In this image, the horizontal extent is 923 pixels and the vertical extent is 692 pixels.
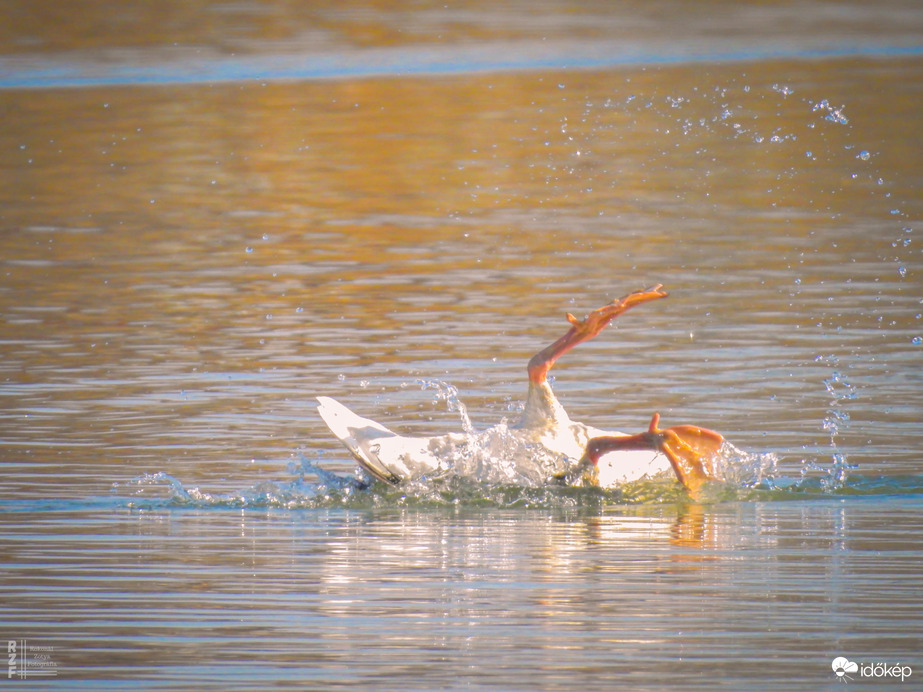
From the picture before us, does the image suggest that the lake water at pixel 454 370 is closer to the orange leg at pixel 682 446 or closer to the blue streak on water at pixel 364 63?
the orange leg at pixel 682 446

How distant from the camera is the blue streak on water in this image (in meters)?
29.9

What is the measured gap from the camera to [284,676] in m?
5.32

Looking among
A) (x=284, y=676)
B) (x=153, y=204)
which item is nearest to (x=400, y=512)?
(x=284, y=676)

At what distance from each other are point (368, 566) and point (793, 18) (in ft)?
97.5

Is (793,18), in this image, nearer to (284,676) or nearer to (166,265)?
(166,265)

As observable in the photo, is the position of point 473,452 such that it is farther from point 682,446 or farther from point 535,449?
point 682,446

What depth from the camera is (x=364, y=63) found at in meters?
30.5
